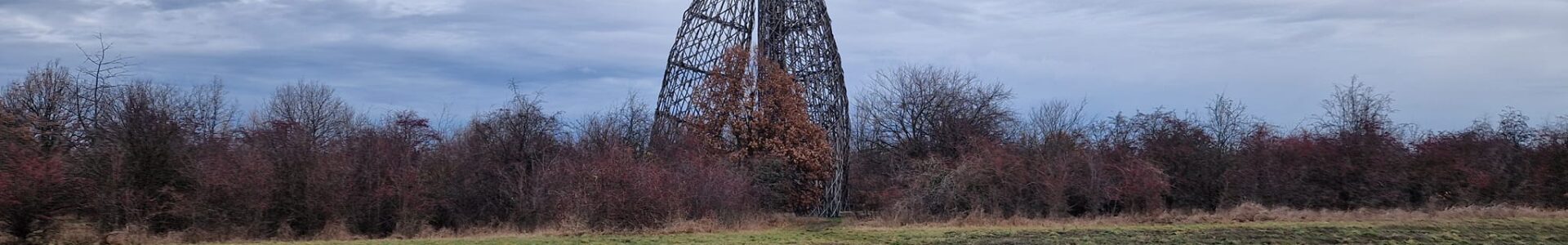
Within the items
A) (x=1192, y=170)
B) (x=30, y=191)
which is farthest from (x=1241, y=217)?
(x=30, y=191)

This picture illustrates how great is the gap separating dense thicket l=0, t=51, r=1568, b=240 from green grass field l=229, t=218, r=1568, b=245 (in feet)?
15.2

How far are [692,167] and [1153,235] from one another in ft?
43.9

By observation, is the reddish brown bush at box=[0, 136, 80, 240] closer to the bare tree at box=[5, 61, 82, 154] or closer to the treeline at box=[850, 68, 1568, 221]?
the bare tree at box=[5, 61, 82, 154]

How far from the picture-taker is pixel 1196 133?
143 feet

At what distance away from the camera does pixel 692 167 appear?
34.9 metres

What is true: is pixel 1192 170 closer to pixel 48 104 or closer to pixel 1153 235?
pixel 1153 235

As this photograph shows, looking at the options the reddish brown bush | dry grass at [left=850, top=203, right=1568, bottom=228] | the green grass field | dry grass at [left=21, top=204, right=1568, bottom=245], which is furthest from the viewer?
dry grass at [left=850, top=203, right=1568, bottom=228]

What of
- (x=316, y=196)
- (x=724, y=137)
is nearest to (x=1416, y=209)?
(x=724, y=137)

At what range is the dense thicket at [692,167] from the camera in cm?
3225

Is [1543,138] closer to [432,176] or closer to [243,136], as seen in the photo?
[432,176]

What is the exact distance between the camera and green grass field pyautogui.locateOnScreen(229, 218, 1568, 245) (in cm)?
2558

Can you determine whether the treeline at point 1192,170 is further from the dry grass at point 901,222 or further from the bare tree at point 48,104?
the bare tree at point 48,104

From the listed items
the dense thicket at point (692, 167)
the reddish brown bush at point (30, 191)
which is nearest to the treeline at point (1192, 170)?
the dense thicket at point (692, 167)

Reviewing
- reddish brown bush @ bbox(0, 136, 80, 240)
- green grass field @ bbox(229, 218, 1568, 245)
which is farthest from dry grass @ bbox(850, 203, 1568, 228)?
reddish brown bush @ bbox(0, 136, 80, 240)
